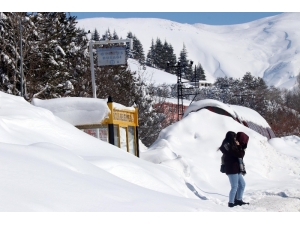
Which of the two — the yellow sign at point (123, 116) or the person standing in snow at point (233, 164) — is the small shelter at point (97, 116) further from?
the person standing in snow at point (233, 164)

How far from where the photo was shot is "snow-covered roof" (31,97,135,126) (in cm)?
1382

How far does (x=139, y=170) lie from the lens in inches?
382

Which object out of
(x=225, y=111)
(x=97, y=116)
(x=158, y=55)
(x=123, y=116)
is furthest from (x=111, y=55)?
→ (x=158, y=55)

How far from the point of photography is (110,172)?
28.9 feet

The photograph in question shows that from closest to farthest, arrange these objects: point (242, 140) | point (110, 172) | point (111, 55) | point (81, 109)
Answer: point (110, 172) → point (242, 140) → point (81, 109) → point (111, 55)

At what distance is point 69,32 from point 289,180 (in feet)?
73.7

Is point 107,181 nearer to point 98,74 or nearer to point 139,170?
point 139,170

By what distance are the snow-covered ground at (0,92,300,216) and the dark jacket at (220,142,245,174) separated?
811mm

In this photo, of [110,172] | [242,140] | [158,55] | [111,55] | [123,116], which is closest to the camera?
[110,172]

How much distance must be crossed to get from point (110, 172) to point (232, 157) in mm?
3825

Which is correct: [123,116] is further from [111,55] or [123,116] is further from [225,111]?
[225,111]

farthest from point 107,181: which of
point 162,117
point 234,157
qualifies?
point 162,117

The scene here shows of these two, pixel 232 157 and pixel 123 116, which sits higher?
pixel 123 116

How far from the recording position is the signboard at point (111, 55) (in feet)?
60.5
